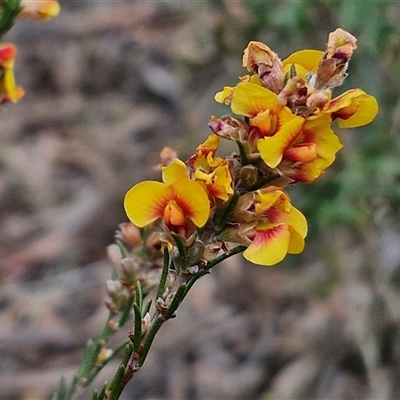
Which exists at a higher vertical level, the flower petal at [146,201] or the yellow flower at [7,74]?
the yellow flower at [7,74]

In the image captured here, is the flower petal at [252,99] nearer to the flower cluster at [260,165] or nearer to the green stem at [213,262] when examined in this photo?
the flower cluster at [260,165]

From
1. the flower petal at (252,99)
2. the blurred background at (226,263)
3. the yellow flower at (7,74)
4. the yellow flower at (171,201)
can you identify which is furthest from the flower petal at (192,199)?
the blurred background at (226,263)

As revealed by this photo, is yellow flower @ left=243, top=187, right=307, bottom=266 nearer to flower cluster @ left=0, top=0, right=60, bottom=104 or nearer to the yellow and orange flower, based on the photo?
the yellow and orange flower

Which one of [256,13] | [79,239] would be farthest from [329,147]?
[79,239]

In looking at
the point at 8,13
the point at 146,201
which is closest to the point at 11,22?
the point at 8,13

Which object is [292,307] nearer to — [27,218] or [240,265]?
[240,265]

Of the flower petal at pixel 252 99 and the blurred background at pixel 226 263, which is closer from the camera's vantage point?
the flower petal at pixel 252 99

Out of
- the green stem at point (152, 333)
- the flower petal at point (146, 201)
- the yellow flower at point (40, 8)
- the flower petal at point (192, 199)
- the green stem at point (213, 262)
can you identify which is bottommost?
the green stem at point (152, 333)

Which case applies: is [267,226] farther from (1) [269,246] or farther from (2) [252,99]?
(2) [252,99]
